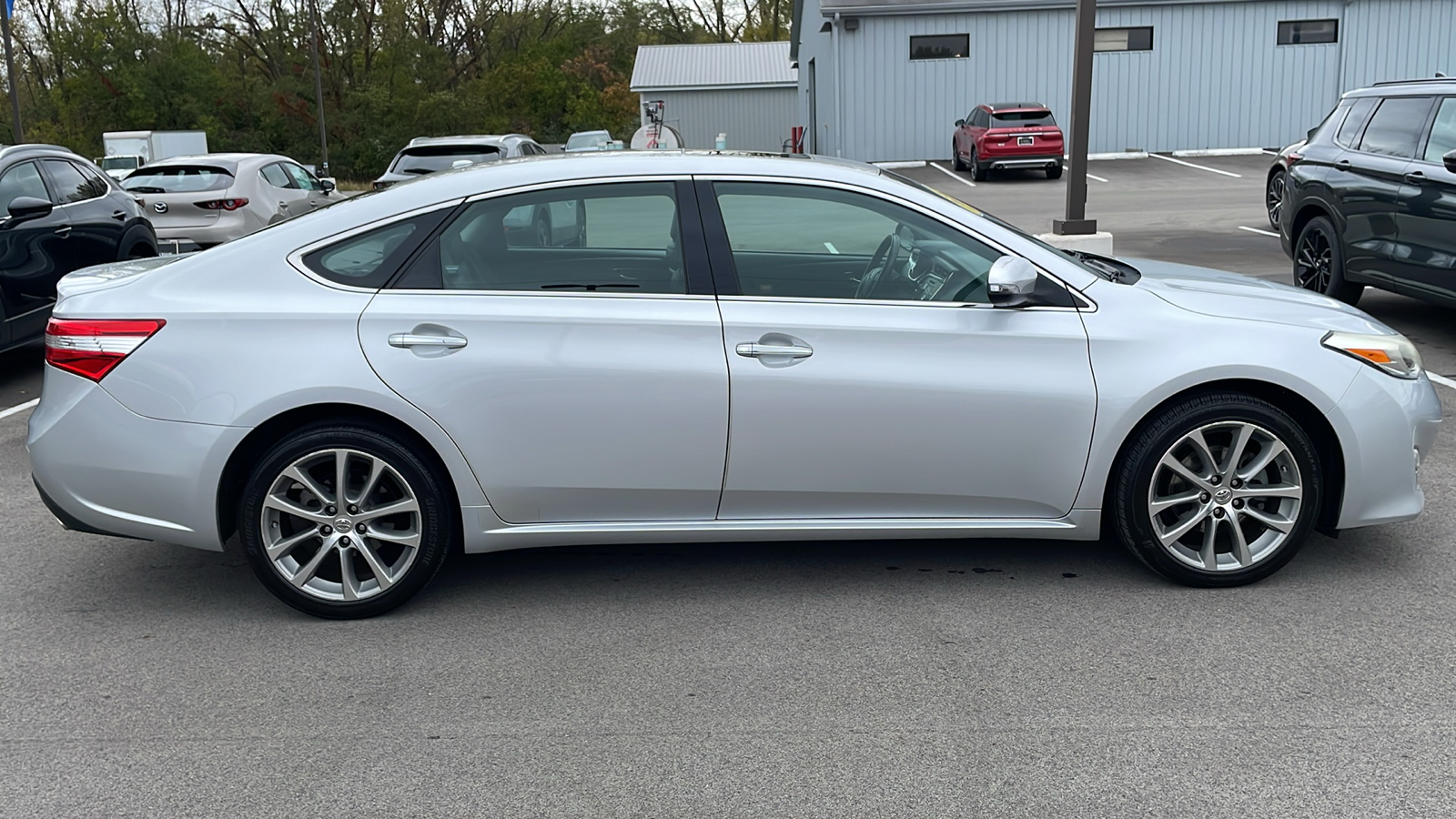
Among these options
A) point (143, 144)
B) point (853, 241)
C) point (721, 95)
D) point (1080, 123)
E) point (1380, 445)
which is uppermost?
point (721, 95)

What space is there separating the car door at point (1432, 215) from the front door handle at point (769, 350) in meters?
5.47

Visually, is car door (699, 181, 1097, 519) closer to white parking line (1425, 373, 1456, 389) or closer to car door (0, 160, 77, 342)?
white parking line (1425, 373, 1456, 389)

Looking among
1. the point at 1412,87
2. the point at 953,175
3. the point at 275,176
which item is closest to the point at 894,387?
the point at 1412,87

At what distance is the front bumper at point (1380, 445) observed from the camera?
14.6 feet

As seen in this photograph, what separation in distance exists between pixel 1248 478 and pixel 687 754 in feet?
7.48

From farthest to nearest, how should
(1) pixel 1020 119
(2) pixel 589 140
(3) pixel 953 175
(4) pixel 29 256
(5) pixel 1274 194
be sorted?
1. (2) pixel 589 140
2. (3) pixel 953 175
3. (1) pixel 1020 119
4. (5) pixel 1274 194
5. (4) pixel 29 256

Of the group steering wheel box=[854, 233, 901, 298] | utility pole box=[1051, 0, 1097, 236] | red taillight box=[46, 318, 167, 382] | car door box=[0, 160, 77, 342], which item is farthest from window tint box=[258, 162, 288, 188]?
steering wheel box=[854, 233, 901, 298]

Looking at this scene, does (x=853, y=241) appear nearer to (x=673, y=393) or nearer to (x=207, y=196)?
(x=673, y=393)

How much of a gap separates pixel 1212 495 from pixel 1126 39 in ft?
91.3

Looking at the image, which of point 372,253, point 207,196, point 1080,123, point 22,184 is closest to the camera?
point 372,253

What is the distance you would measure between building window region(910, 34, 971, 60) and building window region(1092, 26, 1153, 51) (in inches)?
121

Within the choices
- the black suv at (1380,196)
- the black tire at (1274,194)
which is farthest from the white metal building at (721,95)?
the black suv at (1380,196)

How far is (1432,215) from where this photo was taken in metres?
7.97

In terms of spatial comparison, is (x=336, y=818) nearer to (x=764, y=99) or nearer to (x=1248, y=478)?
(x=1248, y=478)
